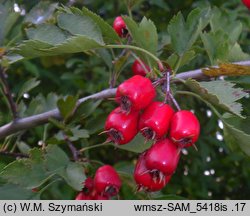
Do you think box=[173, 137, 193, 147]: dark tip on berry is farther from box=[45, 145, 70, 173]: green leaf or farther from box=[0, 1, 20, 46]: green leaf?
box=[0, 1, 20, 46]: green leaf

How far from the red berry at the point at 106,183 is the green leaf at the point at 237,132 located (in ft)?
1.12

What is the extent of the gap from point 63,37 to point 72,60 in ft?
4.33

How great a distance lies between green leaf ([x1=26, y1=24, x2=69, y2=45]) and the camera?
1238 millimetres

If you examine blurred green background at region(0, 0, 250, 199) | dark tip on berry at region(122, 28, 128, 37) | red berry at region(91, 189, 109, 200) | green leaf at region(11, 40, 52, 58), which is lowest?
blurred green background at region(0, 0, 250, 199)

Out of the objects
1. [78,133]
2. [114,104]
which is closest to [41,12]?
[78,133]

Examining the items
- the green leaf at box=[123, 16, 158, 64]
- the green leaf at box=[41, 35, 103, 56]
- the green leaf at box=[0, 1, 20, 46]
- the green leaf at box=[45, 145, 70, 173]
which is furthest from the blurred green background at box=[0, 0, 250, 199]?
the green leaf at box=[41, 35, 103, 56]

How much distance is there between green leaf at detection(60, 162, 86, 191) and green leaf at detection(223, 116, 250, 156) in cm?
40

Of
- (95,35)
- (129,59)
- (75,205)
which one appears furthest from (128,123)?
(129,59)

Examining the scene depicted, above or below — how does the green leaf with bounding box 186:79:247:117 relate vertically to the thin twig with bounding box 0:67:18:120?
above

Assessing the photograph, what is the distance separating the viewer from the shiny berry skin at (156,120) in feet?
3.69

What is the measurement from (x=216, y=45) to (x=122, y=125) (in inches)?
16.9

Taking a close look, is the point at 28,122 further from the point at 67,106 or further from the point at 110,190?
the point at 110,190

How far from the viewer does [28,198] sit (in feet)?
4.89

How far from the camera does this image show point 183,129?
1115 mm
